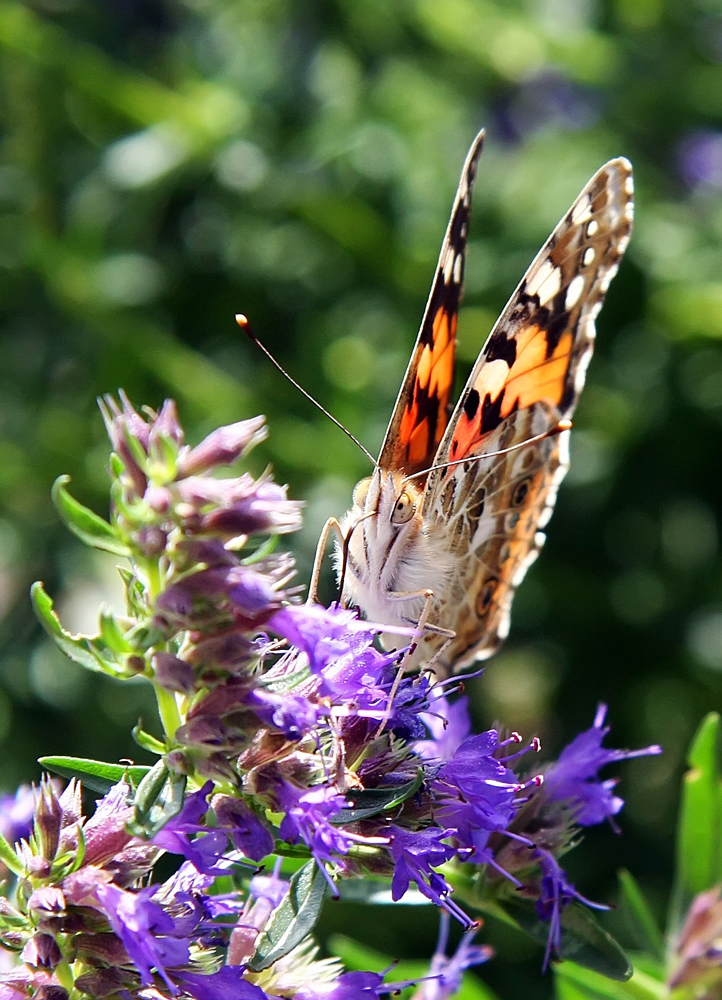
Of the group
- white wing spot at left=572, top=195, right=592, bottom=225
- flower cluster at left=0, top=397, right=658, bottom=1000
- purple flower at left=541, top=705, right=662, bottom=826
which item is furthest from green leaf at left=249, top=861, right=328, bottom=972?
white wing spot at left=572, top=195, right=592, bottom=225

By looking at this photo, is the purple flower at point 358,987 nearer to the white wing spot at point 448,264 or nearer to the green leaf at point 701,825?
the green leaf at point 701,825

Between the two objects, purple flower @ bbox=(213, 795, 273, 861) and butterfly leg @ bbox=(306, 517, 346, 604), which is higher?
butterfly leg @ bbox=(306, 517, 346, 604)

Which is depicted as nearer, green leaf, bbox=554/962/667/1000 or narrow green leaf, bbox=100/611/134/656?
narrow green leaf, bbox=100/611/134/656

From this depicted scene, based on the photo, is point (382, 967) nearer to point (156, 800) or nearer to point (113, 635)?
point (156, 800)

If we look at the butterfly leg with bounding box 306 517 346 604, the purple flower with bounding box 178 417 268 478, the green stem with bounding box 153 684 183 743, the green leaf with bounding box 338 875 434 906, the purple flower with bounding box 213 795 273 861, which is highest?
the purple flower with bounding box 178 417 268 478

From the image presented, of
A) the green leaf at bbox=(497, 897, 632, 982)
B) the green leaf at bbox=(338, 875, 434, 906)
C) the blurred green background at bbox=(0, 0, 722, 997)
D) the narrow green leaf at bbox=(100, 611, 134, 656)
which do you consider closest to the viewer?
the narrow green leaf at bbox=(100, 611, 134, 656)

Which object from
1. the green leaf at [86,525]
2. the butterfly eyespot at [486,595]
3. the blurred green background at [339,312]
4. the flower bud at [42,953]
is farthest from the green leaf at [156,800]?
the blurred green background at [339,312]

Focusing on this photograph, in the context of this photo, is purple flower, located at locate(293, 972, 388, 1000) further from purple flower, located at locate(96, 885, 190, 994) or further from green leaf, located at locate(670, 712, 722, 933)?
green leaf, located at locate(670, 712, 722, 933)
